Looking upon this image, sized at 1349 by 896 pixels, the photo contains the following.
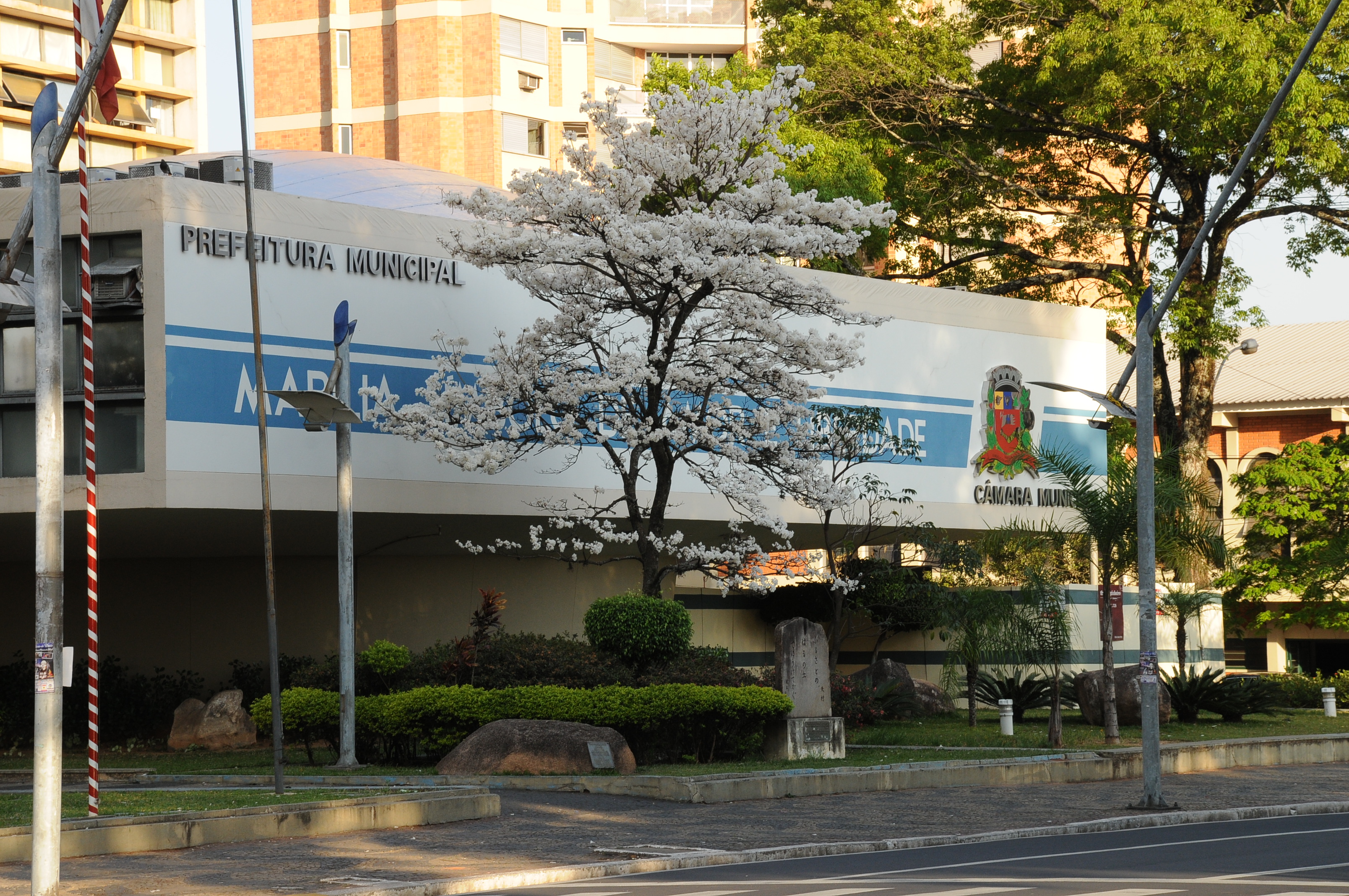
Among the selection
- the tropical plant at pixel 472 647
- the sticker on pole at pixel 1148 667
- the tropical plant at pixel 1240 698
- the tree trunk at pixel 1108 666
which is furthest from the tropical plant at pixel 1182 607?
the tropical plant at pixel 472 647

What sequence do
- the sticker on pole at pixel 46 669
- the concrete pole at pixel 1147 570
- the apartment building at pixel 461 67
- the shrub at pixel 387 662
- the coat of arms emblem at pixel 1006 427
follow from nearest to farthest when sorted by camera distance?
the sticker on pole at pixel 46 669 < the concrete pole at pixel 1147 570 < the shrub at pixel 387 662 < the coat of arms emblem at pixel 1006 427 < the apartment building at pixel 461 67

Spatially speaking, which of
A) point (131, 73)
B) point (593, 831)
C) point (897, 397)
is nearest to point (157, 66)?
Answer: point (131, 73)

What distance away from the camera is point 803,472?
2336 centimetres

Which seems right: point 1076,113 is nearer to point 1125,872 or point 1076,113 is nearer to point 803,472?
point 803,472

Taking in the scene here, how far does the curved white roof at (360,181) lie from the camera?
28297 mm

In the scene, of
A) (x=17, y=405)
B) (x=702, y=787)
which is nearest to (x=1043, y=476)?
(x=702, y=787)

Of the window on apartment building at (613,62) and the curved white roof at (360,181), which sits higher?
the window on apartment building at (613,62)

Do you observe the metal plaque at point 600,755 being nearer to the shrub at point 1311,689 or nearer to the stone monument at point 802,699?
the stone monument at point 802,699

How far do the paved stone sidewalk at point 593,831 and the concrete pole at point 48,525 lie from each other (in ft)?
2.99

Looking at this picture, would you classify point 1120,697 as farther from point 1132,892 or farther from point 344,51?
point 344,51

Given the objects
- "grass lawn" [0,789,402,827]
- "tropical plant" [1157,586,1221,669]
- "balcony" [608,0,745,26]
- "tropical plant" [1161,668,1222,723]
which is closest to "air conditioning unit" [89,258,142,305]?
"grass lawn" [0,789,402,827]

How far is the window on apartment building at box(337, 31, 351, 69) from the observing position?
62.3 m

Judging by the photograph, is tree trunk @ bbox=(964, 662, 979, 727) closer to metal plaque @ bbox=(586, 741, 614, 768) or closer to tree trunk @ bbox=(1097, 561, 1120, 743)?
tree trunk @ bbox=(1097, 561, 1120, 743)

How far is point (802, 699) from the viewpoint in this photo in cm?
2178
